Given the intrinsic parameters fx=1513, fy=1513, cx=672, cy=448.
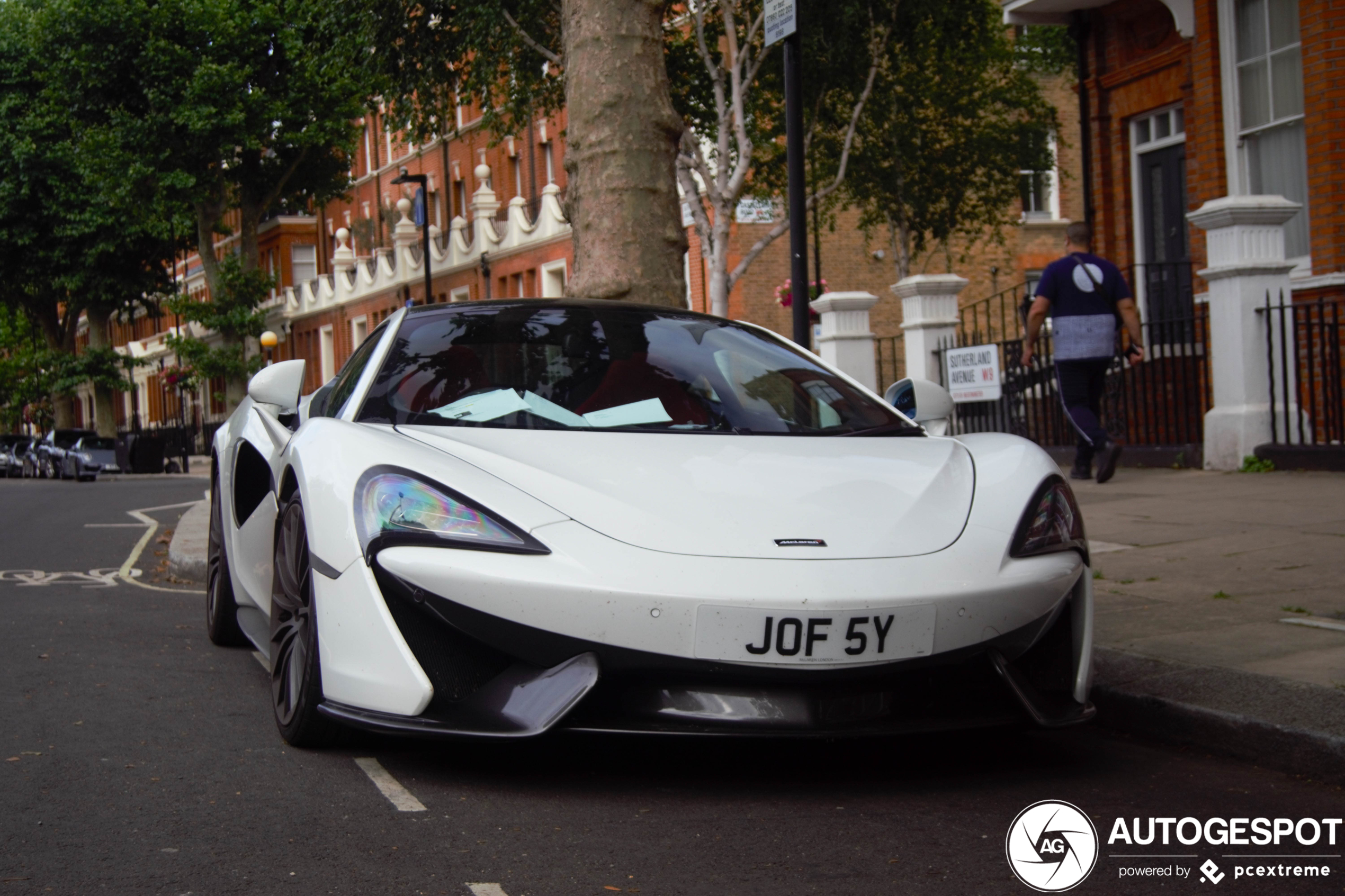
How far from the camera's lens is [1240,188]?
15.5 meters

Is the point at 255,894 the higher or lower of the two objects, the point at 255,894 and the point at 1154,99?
the lower

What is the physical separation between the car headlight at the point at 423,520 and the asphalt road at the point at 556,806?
50 cm

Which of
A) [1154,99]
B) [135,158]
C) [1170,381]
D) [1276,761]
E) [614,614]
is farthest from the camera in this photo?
[135,158]

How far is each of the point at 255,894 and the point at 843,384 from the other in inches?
113

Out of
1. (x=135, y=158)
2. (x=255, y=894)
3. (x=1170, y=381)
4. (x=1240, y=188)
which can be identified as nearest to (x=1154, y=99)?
(x=1240, y=188)

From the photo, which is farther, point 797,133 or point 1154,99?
point 1154,99

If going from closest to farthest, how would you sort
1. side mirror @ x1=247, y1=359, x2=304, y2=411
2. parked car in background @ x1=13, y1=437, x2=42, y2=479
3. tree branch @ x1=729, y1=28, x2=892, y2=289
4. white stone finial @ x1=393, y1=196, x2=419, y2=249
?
side mirror @ x1=247, y1=359, x2=304, y2=411
tree branch @ x1=729, y1=28, x2=892, y2=289
white stone finial @ x1=393, y1=196, x2=419, y2=249
parked car in background @ x1=13, y1=437, x2=42, y2=479

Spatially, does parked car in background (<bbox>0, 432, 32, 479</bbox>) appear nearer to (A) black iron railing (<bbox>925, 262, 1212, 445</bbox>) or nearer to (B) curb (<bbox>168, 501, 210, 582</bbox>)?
(A) black iron railing (<bbox>925, 262, 1212, 445</bbox>)

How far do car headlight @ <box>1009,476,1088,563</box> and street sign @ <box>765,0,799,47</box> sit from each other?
5.23 meters

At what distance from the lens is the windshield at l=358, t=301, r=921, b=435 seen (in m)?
4.66

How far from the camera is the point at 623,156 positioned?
9.28 m

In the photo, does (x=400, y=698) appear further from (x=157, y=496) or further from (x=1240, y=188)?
(x=157, y=496)

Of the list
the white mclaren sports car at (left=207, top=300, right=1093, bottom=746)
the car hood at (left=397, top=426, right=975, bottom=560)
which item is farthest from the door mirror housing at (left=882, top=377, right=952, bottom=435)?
the car hood at (left=397, top=426, right=975, bottom=560)

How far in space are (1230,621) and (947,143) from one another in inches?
1080
